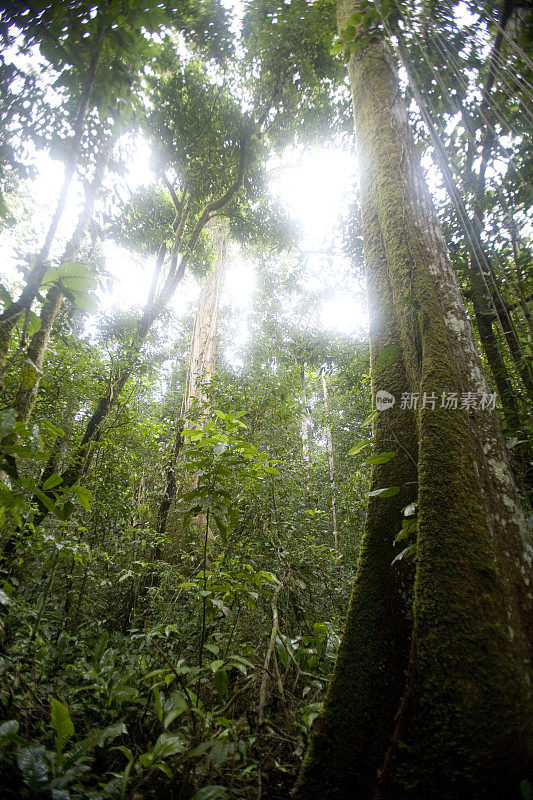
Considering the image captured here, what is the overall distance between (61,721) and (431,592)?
153 centimetres

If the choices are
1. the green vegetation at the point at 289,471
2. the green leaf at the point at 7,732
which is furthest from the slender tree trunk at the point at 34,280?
the green leaf at the point at 7,732

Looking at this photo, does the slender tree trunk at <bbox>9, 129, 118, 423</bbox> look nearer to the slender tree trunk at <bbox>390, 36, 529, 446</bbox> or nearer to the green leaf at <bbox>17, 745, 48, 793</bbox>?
the green leaf at <bbox>17, 745, 48, 793</bbox>

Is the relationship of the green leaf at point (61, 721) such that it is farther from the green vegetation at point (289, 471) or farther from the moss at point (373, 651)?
the moss at point (373, 651)

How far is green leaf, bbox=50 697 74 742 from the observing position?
1.35m

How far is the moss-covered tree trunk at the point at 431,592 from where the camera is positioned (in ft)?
3.09

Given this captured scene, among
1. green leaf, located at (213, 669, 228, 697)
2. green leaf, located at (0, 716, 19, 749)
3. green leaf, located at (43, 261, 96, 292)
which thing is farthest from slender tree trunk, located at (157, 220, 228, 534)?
green leaf, located at (0, 716, 19, 749)

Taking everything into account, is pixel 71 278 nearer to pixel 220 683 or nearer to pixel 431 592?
pixel 431 592

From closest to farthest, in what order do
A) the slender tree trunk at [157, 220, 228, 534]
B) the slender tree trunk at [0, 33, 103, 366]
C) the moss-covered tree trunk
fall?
the moss-covered tree trunk → the slender tree trunk at [0, 33, 103, 366] → the slender tree trunk at [157, 220, 228, 534]

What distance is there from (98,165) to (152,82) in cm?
196

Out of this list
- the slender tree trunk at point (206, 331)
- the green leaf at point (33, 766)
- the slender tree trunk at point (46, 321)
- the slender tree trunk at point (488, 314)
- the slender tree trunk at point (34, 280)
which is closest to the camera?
the green leaf at point (33, 766)

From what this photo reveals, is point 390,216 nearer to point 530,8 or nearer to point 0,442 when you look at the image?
point 530,8

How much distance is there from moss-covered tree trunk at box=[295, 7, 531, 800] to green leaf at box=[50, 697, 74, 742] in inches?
36.3

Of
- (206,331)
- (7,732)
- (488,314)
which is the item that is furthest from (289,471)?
(206,331)

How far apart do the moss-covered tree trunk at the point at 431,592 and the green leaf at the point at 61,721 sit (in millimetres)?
921
